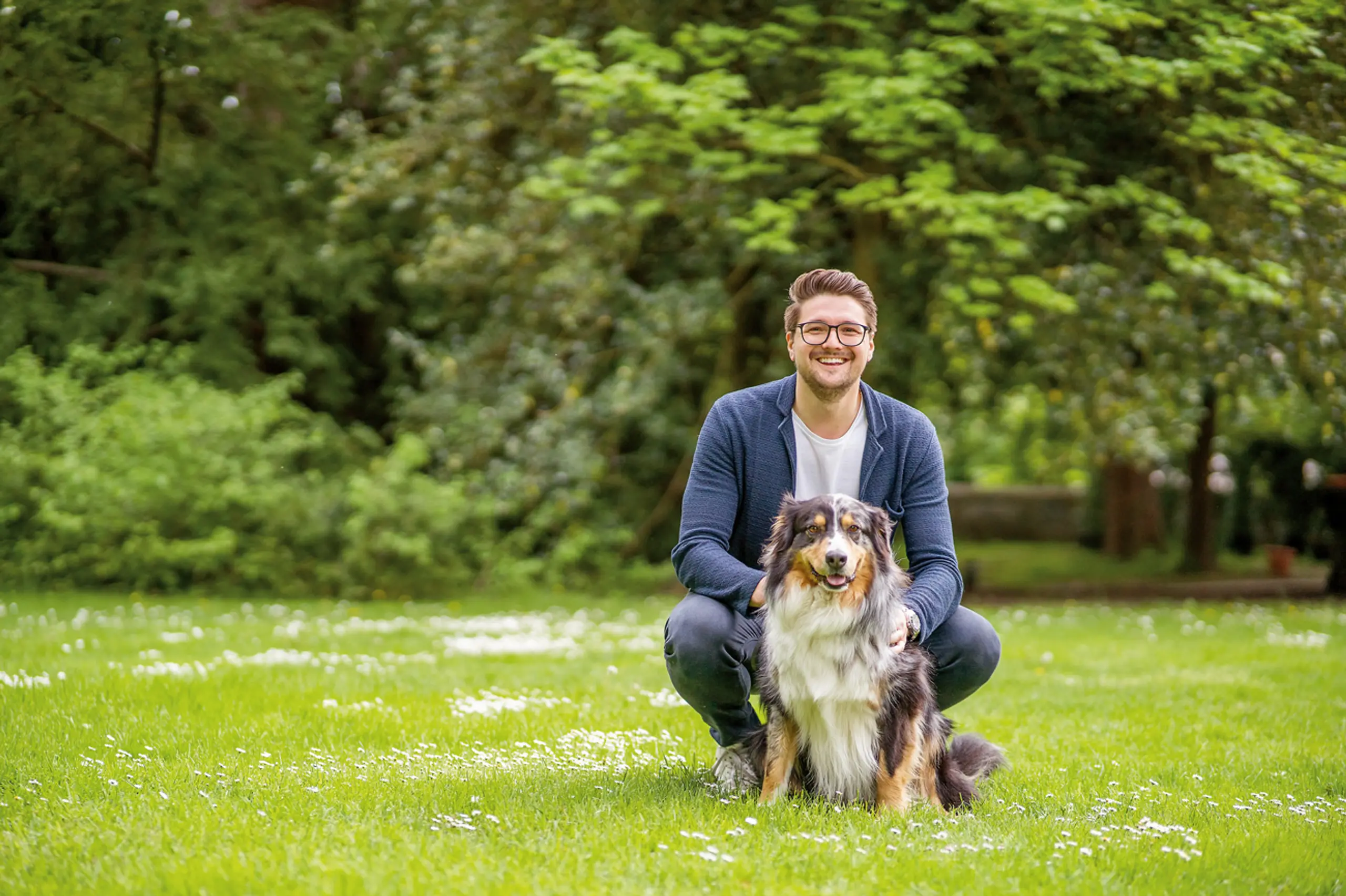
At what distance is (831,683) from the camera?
374 cm

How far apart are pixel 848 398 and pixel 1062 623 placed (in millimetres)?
7070

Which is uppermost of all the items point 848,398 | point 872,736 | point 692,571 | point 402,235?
point 402,235

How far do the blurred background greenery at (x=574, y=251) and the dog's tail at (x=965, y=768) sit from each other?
5227mm

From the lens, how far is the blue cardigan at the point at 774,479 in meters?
4.18

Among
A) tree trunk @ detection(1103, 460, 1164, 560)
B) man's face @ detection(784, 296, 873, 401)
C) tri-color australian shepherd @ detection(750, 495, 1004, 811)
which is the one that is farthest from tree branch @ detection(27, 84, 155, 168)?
tree trunk @ detection(1103, 460, 1164, 560)

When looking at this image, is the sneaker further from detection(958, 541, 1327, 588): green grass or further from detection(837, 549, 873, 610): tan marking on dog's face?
A: detection(958, 541, 1327, 588): green grass

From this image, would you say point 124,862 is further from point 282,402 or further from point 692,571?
point 282,402

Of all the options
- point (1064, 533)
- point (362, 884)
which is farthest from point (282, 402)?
point (1064, 533)

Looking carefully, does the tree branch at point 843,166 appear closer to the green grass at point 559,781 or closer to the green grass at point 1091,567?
the green grass at point 559,781

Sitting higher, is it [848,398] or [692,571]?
[848,398]

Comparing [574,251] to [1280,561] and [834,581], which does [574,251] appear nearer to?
[834,581]

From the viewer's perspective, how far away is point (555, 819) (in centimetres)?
374

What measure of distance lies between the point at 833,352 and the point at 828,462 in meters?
0.39

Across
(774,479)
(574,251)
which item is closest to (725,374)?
(574,251)
